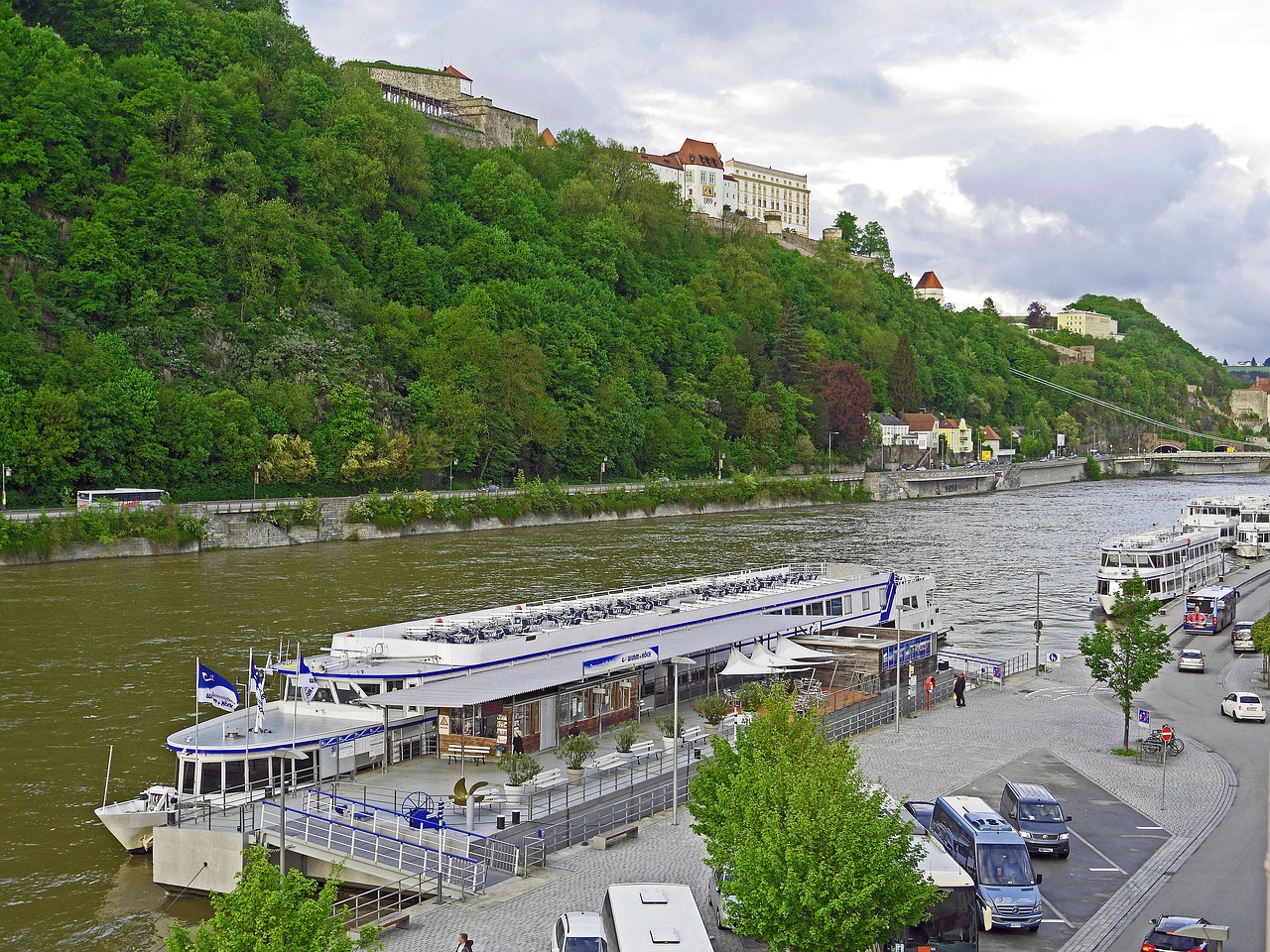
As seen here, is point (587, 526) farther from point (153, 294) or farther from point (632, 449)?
point (153, 294)

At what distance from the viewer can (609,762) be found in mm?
26062

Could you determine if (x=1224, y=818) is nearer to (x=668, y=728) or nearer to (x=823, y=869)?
(x=668, y=728)

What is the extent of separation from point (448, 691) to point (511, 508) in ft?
211

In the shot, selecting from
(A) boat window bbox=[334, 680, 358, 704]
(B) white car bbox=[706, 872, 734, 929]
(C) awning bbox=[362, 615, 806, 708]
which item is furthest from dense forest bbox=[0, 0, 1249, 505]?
(B) white car bbox=[706, 872, 734, 929]

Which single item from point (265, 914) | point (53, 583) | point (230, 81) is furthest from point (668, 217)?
point (265, 914)

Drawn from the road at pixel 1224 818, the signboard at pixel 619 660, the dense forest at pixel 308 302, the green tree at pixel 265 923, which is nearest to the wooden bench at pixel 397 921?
the green tree at pixel 265 923

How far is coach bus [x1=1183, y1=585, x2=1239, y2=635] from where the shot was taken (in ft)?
165

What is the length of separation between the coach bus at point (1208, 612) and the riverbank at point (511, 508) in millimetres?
48021

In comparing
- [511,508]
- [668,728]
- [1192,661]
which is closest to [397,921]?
[668,728]

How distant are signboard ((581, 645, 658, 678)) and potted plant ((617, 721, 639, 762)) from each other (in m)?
1.44

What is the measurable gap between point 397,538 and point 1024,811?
A: 6162 cm

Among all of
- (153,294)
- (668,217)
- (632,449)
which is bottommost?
(632,449)

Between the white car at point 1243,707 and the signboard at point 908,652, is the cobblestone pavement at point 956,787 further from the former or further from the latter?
the white car at point 1243,707

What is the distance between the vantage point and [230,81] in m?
105
